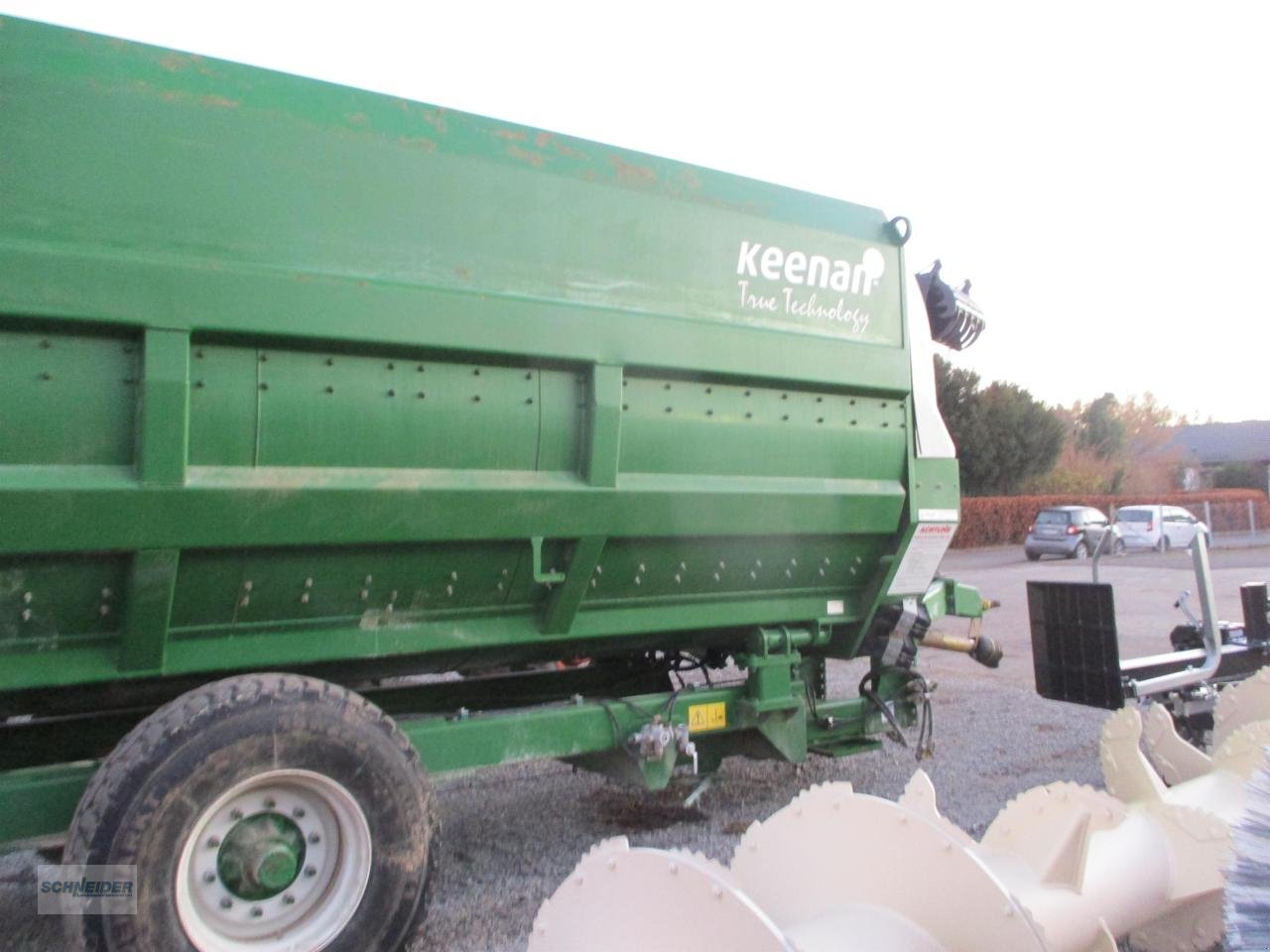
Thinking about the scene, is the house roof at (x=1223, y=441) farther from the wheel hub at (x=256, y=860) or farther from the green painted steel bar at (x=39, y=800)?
→ the green painted steel bar at (x=39, y=800)

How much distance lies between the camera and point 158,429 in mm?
2904

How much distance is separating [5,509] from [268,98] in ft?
4.84

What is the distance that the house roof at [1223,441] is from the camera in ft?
183

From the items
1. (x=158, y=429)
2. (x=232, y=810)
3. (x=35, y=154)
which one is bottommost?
(x=232, y=810)

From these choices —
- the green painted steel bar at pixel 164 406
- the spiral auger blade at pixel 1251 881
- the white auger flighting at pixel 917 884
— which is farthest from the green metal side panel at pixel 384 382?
the spiral auger blade at pixel 1251 881

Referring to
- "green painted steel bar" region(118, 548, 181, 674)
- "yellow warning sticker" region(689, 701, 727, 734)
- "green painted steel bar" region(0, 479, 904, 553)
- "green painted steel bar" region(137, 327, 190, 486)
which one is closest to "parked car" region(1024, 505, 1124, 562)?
"yellow warning sticker" region(689, 701, 727, 734)

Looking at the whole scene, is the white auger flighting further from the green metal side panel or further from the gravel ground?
the gravel ground

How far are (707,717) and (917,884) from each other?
90.8 inches

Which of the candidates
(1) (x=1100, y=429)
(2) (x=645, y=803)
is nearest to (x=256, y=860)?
(2) (x=645, y=803)

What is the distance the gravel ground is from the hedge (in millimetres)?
22088

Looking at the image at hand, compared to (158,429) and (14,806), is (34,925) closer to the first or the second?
(14,806)

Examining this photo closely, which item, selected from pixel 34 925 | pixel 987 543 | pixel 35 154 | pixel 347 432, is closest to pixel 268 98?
pixel 35 154

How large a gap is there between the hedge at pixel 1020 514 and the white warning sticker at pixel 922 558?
24700 mm

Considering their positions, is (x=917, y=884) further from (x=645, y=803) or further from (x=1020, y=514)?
(x=1020, y=514)
